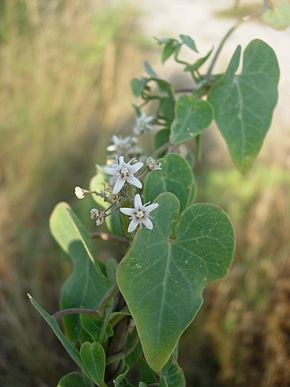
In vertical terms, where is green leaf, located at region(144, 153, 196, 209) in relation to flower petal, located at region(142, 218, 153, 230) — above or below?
below

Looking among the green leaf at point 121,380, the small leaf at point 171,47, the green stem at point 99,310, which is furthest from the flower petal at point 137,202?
the small leaf at point 171,47

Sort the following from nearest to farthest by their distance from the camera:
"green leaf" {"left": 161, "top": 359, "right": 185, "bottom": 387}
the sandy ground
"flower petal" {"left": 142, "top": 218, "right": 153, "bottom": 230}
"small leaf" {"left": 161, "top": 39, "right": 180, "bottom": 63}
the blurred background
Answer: "flower petal" {"left": 142, "top": 218, "right": 153, "bottom": 230}, "green leaf" {"left": 161, "top": 359, "right": 185, "bottom": 387}, "small leaf" {"left": 161, "top": 39, "right": 180, "bottom": 63}, the blurred background, the sandy ground

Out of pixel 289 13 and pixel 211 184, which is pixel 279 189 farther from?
pixel 289 13

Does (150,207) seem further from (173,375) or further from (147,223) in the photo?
(173,375)

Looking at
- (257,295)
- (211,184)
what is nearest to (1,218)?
(211,184)

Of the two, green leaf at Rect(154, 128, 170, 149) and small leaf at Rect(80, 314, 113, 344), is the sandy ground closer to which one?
green leaf at Rect(154, 128, 170, 149)

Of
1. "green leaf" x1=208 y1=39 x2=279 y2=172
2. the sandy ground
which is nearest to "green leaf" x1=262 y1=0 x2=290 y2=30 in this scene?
"green leaf" x1=208 y1=39 x2=279 y2=172
